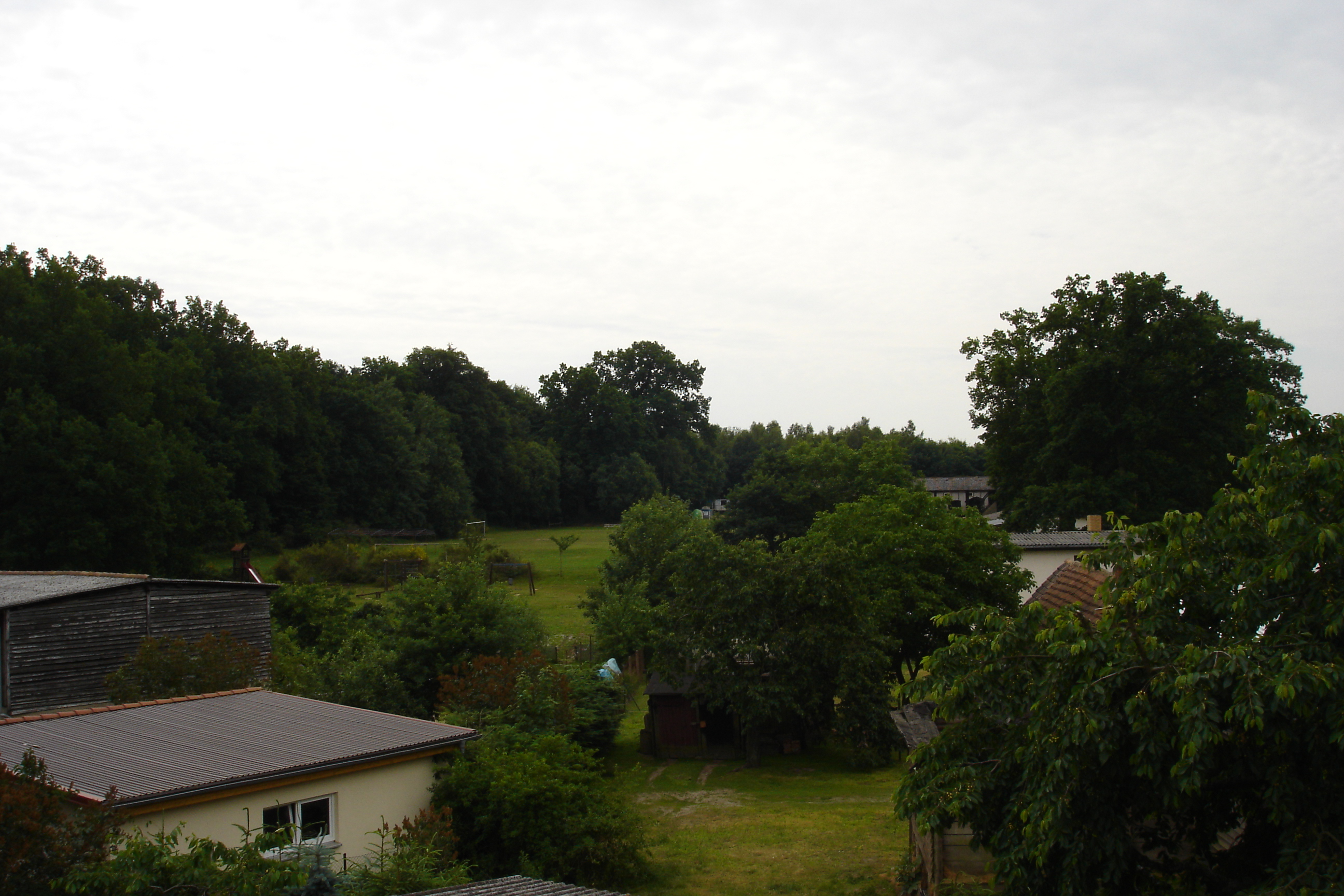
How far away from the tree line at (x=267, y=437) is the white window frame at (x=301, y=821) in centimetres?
3643

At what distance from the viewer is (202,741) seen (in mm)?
13133

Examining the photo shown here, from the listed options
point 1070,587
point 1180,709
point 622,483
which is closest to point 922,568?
point 1070,587

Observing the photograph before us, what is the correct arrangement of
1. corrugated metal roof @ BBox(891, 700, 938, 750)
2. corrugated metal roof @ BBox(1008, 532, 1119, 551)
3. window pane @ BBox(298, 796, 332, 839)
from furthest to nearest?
corrugated metal roof @ BBox(1008, 532, 1119, 551)
corrugated metal roof @ BBox(891, 700, 938, 750)
window pane @ BBox(298, 796, 332, 839)

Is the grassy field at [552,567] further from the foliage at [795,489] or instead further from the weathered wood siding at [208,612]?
the weathered wood siding at [208,612]

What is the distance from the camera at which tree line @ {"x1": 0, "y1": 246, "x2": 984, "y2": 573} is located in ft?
142

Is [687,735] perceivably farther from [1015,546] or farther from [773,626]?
[1015,546]

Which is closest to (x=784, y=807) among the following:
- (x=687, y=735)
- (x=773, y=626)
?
(x=773, y=626)

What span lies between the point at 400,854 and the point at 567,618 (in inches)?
1319

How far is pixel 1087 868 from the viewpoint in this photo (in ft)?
26.6

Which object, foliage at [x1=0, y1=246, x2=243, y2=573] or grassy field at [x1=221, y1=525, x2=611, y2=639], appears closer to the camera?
foliage at [x1=0, y1=246, x2=243, y2=573]

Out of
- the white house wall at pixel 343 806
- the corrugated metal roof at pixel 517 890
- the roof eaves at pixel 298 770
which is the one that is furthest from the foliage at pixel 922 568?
the corrugated metal roof at pixel 517 890

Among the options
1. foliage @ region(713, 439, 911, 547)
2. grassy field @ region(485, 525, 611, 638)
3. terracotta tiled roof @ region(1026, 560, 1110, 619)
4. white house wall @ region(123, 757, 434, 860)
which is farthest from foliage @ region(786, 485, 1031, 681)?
foliage @ region(713, 439, 911, 547)

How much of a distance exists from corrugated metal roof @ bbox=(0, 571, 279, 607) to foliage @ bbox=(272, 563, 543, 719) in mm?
3027

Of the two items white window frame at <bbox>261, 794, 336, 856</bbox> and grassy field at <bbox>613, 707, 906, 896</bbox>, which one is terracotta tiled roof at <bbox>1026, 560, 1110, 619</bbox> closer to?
grassy field at <bbox>613, 707, 906, 896</bbox>
